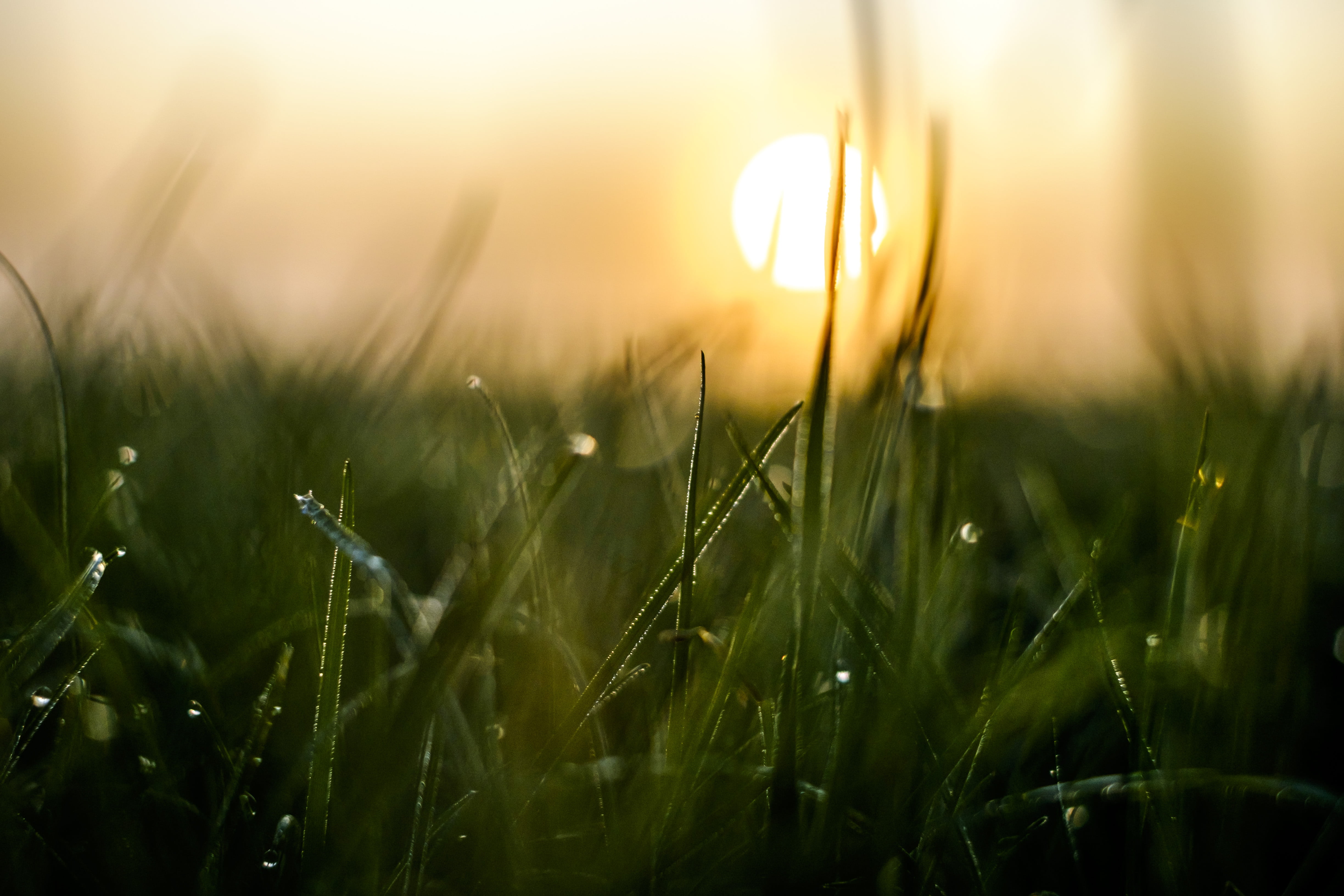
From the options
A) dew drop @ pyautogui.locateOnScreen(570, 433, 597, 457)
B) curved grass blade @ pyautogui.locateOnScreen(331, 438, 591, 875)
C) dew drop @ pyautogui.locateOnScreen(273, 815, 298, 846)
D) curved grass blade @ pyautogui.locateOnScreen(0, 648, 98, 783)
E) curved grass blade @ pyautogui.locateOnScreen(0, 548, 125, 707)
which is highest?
dew drop @ pyautogui.locateOnScreen(570, 433, 597, 457)

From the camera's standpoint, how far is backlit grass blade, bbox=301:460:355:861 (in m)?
0.27

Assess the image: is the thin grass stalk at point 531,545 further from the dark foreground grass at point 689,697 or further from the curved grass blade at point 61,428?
the curved grass blade at point 61,428

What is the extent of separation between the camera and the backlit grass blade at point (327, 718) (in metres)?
0.27

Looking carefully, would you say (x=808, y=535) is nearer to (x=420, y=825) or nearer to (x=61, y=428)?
(x=420, y=825)

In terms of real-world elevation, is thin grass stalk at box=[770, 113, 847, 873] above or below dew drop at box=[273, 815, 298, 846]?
above

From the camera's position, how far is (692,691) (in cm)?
39

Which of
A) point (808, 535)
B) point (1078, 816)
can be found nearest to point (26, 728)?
point (808, 535)

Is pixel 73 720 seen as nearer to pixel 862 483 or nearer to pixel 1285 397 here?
pixel 862 483

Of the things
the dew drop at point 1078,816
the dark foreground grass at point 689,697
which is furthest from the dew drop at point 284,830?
the dew drop at point 1078,816

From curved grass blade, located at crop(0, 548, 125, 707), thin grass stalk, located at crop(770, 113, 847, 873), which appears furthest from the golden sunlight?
curved grass blade, located at crop(0, 548, 125, 707)

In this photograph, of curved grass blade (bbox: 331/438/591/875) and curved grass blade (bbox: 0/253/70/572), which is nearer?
curved grass blade (bbox: 331/438/591/875)

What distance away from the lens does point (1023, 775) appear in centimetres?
40

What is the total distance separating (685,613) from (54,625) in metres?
0.24

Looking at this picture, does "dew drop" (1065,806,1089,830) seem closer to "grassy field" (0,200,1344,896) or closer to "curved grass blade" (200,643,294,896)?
"grassy field" (0,200,1344,896)
